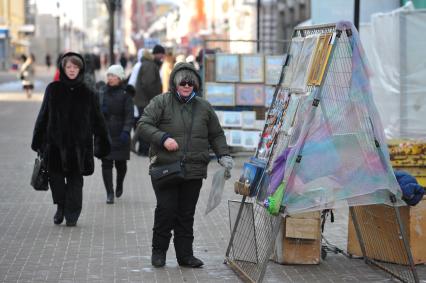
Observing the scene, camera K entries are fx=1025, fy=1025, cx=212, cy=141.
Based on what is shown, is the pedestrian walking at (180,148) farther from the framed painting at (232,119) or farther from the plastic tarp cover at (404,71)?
the framed painting at (232,119)

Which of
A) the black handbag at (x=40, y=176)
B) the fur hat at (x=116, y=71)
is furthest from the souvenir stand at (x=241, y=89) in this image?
the black handbag at (x=40, y=176)

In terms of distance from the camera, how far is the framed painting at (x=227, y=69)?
16266mm

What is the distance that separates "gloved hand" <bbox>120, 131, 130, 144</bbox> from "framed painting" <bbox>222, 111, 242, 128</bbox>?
15.9ft

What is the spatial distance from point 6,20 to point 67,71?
85.3m

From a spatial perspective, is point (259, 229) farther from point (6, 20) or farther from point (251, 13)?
point (6, 20)

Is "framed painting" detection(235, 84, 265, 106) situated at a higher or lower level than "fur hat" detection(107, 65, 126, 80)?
lower

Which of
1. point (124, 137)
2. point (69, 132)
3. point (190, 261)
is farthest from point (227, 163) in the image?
point (124, 137)

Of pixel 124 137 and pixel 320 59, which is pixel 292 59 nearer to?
pixel 320 59

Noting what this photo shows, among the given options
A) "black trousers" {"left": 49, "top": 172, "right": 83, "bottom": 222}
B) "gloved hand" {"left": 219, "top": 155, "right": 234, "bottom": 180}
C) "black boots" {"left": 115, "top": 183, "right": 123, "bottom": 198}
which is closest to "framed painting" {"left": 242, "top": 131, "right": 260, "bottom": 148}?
"black boots" {"left": 115, "top": 183, "right": 123, "bottom": 198}

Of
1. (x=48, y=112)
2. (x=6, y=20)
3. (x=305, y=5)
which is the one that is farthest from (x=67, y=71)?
(x=6, y=20)

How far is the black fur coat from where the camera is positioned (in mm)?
9914

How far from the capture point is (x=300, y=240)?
8.17m

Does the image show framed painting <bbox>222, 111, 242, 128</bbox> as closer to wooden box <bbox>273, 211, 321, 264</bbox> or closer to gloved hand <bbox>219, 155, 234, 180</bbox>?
wooden box <bbox>273, 211, 321, 264</bbox>

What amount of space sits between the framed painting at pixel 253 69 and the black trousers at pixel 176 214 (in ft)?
27.6
